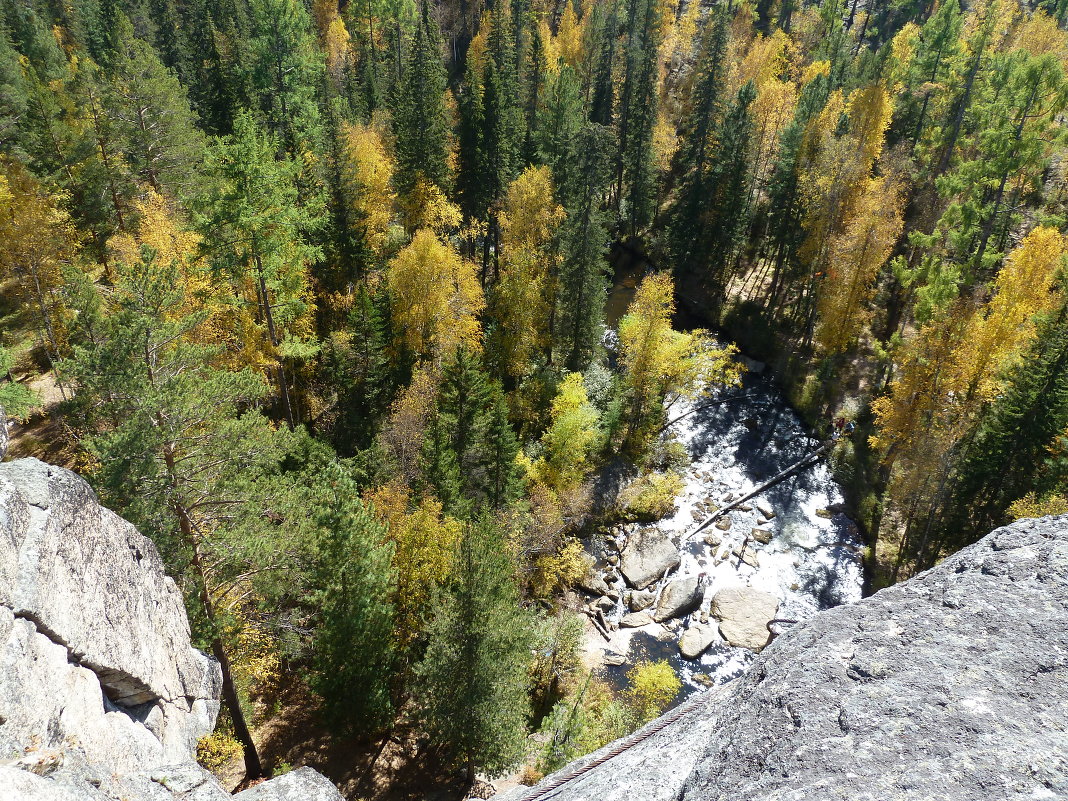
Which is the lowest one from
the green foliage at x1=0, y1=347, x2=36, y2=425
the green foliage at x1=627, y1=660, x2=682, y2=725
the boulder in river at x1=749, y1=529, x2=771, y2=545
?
the boulder in river at x1=749, y1=529, x2=771, y2=545

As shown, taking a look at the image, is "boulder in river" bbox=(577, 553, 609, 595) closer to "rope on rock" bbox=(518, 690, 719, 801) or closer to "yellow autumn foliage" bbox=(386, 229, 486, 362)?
"yellow autumn foliage" bbox=(386, 229, 486, 362)

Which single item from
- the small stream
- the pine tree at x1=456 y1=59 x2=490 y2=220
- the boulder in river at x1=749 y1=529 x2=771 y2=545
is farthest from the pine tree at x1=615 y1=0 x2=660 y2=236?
the boulder in river at x1=749 y1=529 x2=771 y2=545

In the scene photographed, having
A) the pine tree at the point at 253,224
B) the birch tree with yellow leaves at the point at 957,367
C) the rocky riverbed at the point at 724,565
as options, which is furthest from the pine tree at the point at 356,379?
the birch tree with yellow leaves at the point at 957,367

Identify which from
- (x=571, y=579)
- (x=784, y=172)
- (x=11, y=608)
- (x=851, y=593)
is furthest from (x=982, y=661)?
(x=784, y=172)

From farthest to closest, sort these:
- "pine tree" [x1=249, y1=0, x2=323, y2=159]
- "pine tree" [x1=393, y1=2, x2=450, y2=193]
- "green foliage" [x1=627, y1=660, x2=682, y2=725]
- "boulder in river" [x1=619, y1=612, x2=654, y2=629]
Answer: "pine tree" [x1=393, y1=2, x2=450, y2=193], "pine tree" [x1=249, y1=0, x2=323, y2=159], "boulder in river" [x1=619, y1=612, x2=654, y2=629], "green foliage" [x1=627, y1=660, x2=682, y2=725]

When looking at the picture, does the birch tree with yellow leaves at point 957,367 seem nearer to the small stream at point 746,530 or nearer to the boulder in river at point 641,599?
the small stream at point 746,530

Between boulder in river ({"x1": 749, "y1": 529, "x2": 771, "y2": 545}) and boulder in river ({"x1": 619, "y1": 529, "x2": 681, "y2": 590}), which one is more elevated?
boulder in river ({"x1": 749, "y1": 529, "x2": 771, "y2": 545})

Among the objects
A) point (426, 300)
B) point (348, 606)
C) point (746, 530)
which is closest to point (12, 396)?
point (348, 606)
